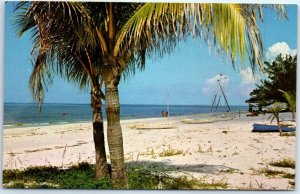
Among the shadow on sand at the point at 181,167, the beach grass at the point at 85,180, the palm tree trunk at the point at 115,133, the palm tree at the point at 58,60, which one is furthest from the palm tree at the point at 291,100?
the palm tree at the point at 58,60

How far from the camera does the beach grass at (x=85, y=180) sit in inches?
195

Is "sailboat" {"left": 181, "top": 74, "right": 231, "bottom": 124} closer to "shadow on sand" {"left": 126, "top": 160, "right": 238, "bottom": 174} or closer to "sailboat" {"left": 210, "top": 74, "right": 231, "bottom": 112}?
"sailboat" {"left": 210, "top": 74, "right": 231, "bottom": 112}

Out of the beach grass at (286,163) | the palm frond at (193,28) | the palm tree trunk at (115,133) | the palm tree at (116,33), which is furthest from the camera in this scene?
the palm tree trunk at (115,133)

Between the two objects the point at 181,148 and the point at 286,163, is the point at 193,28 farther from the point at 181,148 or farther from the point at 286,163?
the point at 286,163

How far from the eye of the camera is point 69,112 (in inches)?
199

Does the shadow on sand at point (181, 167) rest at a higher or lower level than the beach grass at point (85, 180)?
higher

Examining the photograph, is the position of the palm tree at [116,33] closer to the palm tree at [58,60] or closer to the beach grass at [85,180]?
the palm tree at [58,60]

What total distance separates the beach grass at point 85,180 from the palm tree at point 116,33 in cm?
13

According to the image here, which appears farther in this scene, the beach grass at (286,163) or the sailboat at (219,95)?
the sailboat at (219,95)

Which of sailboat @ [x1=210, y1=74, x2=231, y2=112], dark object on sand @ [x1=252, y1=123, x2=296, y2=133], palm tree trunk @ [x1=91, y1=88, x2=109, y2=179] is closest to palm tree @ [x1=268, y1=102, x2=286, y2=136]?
dark object on sand @ [x1=252, y1=123, x2=296, y2=133]

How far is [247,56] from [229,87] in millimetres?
501

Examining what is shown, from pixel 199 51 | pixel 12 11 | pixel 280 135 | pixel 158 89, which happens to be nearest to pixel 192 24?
pixel 199 51

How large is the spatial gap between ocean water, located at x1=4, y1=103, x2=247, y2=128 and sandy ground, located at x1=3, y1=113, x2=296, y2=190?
0.05m

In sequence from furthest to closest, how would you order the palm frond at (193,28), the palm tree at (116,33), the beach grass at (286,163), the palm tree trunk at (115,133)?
1. the palm tree trunk at (115,133)
2. the beach grass at (286,163)
3. the palm tree at (116,33)
4. the palm frond at (193,28)
